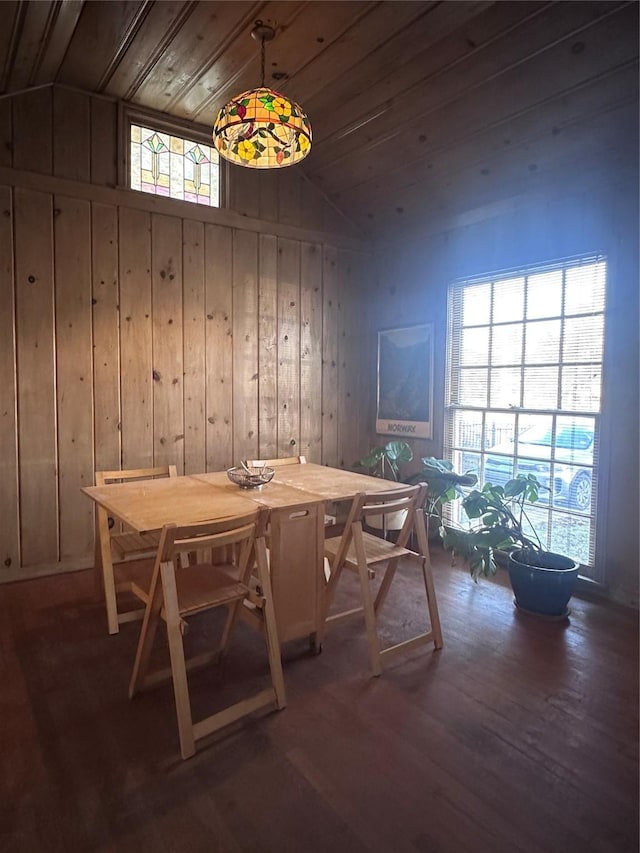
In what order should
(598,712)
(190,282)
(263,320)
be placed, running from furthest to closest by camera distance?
(263,320), (190,282), (598,712)

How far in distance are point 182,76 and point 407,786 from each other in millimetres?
3677

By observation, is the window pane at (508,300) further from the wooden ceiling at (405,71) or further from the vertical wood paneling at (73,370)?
the vertical wood paneling at (73,370)

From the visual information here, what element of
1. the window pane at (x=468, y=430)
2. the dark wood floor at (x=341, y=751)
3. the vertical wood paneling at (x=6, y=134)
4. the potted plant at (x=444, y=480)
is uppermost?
the vertical wood paneling at (x=6, y=134)

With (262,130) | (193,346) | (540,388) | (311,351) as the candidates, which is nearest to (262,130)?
(262,130)

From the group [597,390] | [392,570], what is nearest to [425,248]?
[597,390]

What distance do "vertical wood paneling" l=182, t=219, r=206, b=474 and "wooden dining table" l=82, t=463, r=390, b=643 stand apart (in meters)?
1.24

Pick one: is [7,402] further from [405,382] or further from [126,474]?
[405,382]

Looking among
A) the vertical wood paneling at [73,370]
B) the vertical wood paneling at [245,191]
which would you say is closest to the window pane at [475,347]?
the vertical wood paneling at [245,191]

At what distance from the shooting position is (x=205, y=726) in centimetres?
178

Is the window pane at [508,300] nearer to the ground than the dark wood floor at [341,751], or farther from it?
farther from it

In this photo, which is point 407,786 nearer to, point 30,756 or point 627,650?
point 30,756

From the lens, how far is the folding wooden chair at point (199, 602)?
175 centimetres

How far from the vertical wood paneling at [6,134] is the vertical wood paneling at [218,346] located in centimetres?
124

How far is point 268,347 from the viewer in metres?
4.14
